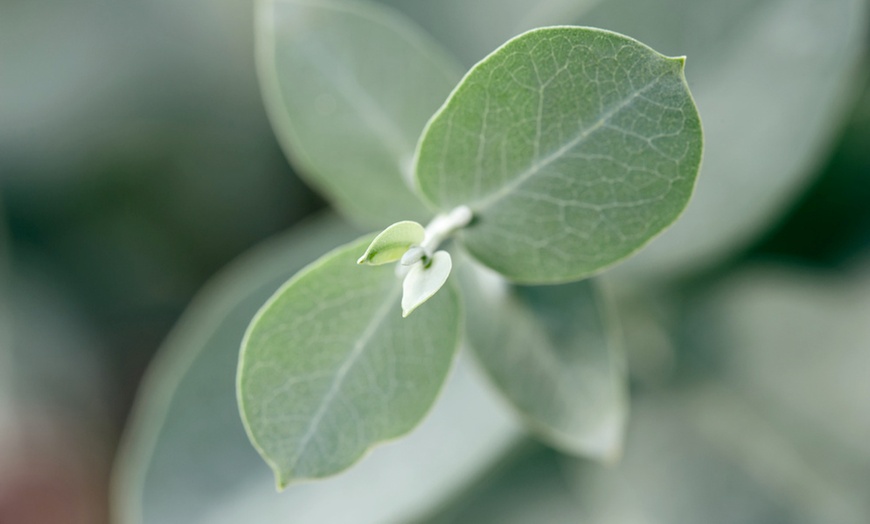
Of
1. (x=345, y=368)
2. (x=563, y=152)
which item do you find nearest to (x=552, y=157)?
(x=563, y=152)

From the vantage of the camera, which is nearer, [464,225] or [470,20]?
[464,225]

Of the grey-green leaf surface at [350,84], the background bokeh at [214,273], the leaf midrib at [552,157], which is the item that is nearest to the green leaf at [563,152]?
the leaf midrib at [552,157]

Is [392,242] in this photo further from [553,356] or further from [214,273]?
[214,273]

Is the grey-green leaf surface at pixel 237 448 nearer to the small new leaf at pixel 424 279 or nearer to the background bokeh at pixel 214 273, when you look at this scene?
the background bokeh at pixel 214 273

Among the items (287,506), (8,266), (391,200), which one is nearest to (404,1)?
(391,200)

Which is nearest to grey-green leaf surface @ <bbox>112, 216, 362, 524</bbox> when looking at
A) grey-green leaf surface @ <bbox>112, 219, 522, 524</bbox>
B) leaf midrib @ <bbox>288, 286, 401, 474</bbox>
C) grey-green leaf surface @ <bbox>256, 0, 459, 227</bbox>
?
grey-green leaf surface @ <bbox>112, 219, 522, 524</bbox>

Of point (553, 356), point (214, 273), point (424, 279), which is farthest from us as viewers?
point (214, 273)
